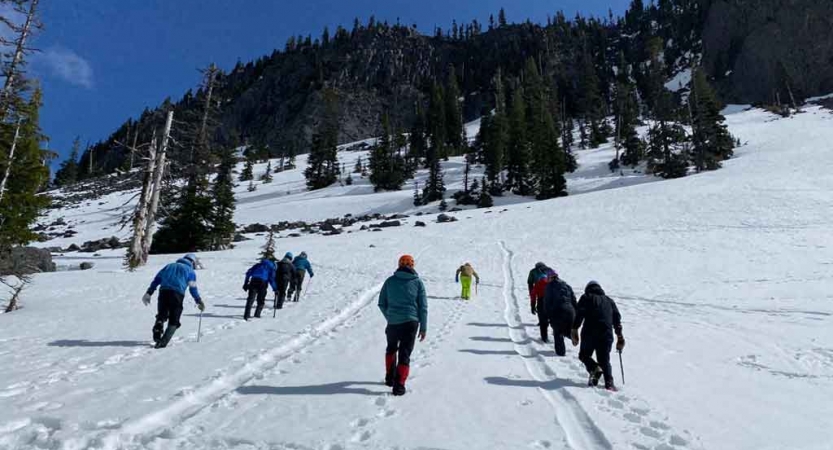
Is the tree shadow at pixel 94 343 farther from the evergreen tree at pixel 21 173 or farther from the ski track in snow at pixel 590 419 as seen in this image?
the evergreen tree at pixel 21 173

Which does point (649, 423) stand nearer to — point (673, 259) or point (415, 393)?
point (415, 393)

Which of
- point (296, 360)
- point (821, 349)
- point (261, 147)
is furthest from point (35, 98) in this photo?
point (261, 147)

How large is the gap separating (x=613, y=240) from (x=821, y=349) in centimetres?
1909

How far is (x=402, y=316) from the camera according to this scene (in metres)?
6.09

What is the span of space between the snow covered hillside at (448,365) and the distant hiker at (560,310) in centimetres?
35

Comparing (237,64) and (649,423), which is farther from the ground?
(237,64)

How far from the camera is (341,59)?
521 ft

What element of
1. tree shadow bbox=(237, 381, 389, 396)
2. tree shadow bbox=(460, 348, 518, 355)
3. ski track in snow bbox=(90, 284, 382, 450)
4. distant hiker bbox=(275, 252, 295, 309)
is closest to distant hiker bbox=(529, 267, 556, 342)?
tree shadow bbox=(460, 348, 518, 355)

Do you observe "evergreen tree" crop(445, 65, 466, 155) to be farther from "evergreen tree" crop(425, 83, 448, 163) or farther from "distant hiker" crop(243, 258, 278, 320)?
"distant hiker" crop(243, 258, 278, 320)

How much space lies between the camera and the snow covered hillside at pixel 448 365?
4613 mm

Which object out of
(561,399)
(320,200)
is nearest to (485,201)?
A: (320,200)

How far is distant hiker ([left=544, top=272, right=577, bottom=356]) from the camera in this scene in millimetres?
8477

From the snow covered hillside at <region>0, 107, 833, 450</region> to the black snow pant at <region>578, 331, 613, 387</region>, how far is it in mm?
317

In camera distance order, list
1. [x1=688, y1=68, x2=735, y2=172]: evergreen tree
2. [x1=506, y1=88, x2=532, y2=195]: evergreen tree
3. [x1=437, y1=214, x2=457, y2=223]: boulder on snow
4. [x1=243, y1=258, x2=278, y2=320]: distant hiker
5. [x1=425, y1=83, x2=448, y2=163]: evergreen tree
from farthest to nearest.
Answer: [x1=425, y1=83, x2=448, y2=163]: evergreen tree, [x1=506, y1=88, x2=532, y2=195]: evergreen tree, [x1=688, y1=68, x2=735, y2=172]: evergreen tree, [x1=437, y1=214, x2=457, y2=223]: boulder on snow, [x1=243, y1=258, x2=278, y2=320]: distant hiker
